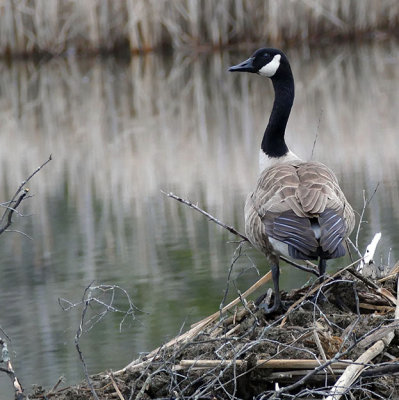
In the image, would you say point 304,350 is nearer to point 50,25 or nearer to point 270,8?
point 270,8

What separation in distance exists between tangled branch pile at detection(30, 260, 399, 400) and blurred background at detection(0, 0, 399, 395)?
0.50 metres

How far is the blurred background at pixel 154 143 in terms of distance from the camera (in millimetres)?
5758

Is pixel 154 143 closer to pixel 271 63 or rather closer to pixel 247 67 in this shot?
pixel 247 67

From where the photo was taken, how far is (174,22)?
57.9ft

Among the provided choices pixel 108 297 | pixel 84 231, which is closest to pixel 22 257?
pixel 84 231

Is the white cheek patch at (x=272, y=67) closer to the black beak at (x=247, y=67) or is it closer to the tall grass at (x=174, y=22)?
the black beak at (x=247, y=67)

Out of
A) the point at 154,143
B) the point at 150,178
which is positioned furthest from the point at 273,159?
the point at 154,143

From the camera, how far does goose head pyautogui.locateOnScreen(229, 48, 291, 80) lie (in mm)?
5398

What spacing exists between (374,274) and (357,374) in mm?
1180

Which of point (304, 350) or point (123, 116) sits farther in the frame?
point (123, 116)

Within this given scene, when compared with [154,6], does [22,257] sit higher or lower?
lower

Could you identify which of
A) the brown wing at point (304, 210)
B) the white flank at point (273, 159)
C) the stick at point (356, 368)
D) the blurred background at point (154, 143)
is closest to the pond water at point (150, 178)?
the blurred background at point (154, 143)

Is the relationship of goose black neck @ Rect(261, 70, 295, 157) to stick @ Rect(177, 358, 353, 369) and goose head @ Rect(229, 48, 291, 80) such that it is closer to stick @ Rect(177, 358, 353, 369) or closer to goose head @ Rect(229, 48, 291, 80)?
goose head @ Rect(229, 48, 291, 80)

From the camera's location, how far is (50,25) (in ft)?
58.3
